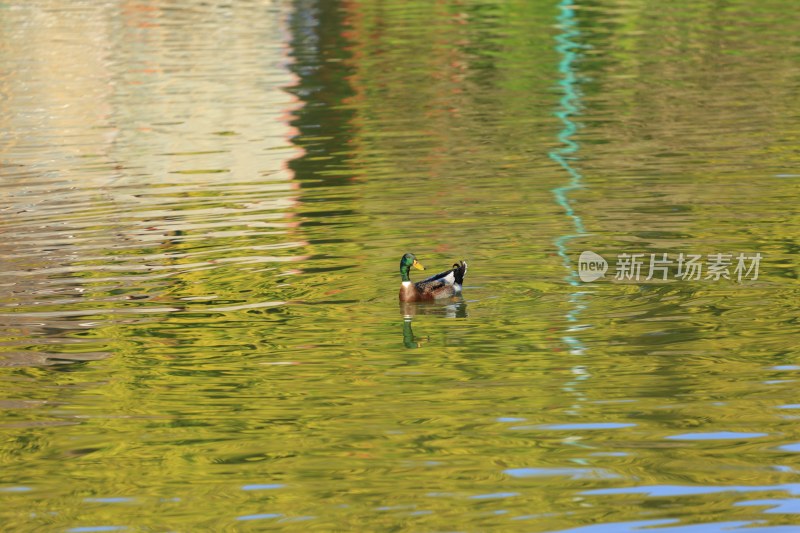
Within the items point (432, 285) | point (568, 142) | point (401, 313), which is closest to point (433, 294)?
point (432, 285)

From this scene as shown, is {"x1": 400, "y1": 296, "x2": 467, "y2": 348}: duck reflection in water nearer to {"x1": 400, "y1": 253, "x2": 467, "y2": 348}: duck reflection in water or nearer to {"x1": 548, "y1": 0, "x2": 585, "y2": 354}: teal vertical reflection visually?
{"x1": 400, "y1": 253, "x2": 467, "y2": 348}: duck reflection in water

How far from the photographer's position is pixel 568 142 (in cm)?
2253

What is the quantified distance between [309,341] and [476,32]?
2910 cm

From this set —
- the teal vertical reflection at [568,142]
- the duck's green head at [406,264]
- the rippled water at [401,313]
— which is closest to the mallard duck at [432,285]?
the duck's green head at [406,264]

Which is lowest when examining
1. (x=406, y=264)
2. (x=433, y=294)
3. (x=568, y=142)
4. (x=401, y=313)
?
(x=568, y=142)

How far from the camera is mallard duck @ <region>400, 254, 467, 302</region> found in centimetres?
1384

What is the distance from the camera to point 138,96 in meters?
31.3

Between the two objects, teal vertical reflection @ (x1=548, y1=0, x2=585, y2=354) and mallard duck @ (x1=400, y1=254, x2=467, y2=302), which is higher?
mallard duck @ (x1=400, y1=254, x2=467, y2=302)

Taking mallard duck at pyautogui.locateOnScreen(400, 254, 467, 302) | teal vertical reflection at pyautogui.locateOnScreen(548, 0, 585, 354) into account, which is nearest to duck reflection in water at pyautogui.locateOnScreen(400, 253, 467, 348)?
mallard duck at pyautogui.locateOnScreen(400, 254, 467, 302)

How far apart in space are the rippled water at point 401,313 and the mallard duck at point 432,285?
18 cm

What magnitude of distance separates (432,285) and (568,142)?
30.0 ft

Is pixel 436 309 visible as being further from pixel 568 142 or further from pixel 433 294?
pixel 568 142

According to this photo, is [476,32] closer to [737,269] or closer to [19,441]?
[737,269]

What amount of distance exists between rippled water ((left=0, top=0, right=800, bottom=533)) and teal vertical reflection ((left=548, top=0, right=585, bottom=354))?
0.08 m
